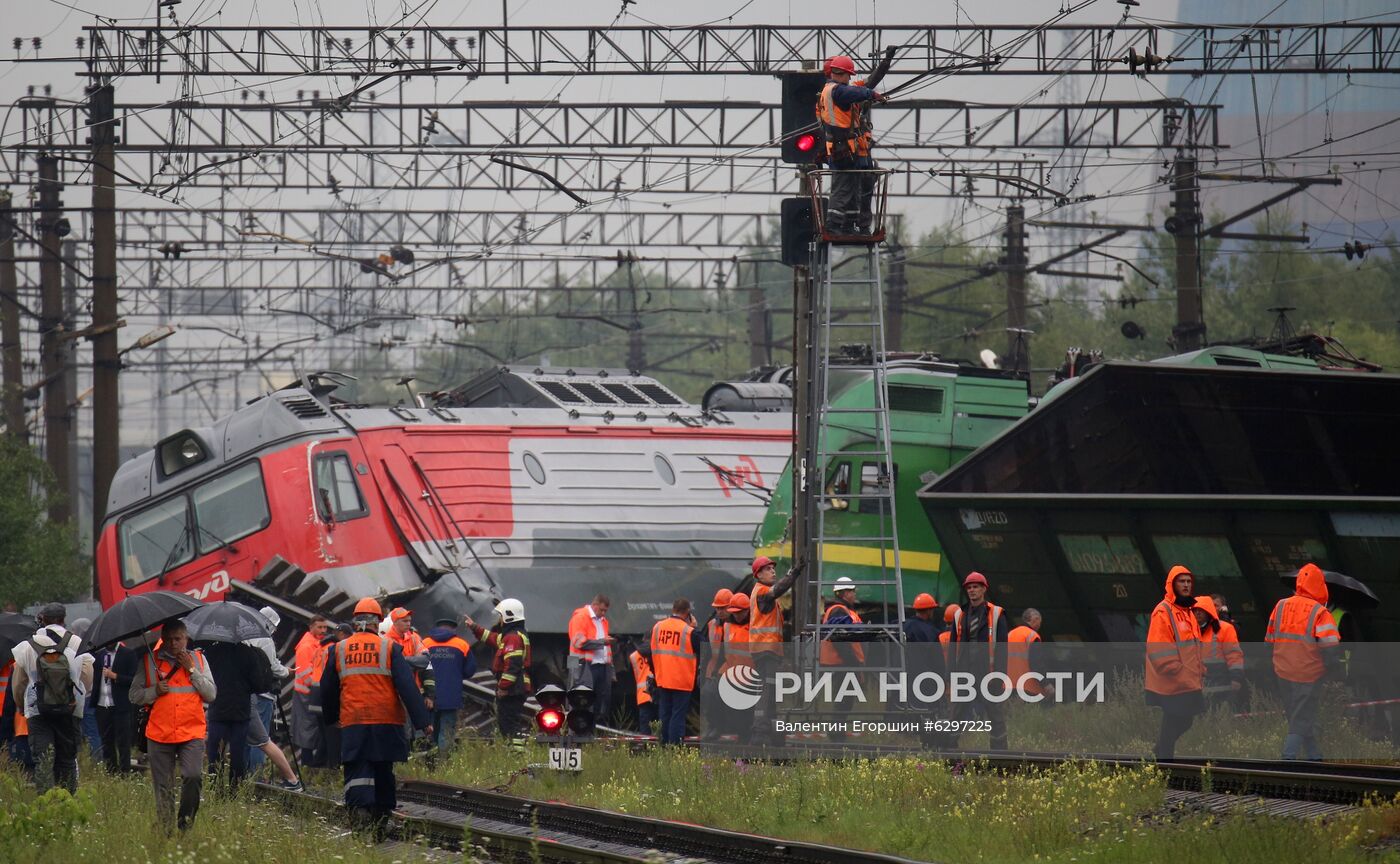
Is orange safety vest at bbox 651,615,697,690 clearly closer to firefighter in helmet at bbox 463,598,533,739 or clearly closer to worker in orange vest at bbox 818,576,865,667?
worker in orange vest at bbox 818,576,865,667

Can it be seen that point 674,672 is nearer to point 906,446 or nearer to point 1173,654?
point 1173,654

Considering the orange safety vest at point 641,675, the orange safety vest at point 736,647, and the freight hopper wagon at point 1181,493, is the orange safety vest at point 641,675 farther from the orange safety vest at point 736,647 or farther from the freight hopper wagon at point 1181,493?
the freight hopper wagon at point 1181,493

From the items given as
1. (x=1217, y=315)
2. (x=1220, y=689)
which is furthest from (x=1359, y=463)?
(x=1217, y=315)

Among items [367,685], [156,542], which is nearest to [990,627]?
[367,685]

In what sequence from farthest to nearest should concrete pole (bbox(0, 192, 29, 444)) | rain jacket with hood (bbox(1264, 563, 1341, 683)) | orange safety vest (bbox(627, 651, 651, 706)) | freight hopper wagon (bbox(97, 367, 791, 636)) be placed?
1. concrete pole (bbox(0, 192, 29, 444))
2. freight hopper wagon (bbox(97, 367, 791, 636))
3. orange safety vest (bbox(627, 651, 651, 706))
4. rain jacket with hood (bbox(1264, 563, 1341, 683))

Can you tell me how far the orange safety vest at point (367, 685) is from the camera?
12.1 metres

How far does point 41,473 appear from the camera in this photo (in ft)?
111

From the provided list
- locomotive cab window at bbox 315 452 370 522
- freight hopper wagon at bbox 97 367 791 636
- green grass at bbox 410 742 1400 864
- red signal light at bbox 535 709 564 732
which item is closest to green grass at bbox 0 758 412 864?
red signal light at bbox 535 709 564 732

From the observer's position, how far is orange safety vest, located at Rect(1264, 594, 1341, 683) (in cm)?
1337

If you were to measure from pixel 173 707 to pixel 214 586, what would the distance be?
947 centimetres

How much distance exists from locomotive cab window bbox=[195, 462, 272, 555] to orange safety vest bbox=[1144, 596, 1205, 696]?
11.3 m

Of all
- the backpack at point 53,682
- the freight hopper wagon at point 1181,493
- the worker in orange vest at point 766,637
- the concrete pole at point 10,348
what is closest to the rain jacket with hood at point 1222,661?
the worker in orange vest at point 766,637

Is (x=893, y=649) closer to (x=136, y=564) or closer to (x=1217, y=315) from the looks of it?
(x=136, y=564)

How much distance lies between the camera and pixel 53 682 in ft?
48.6
